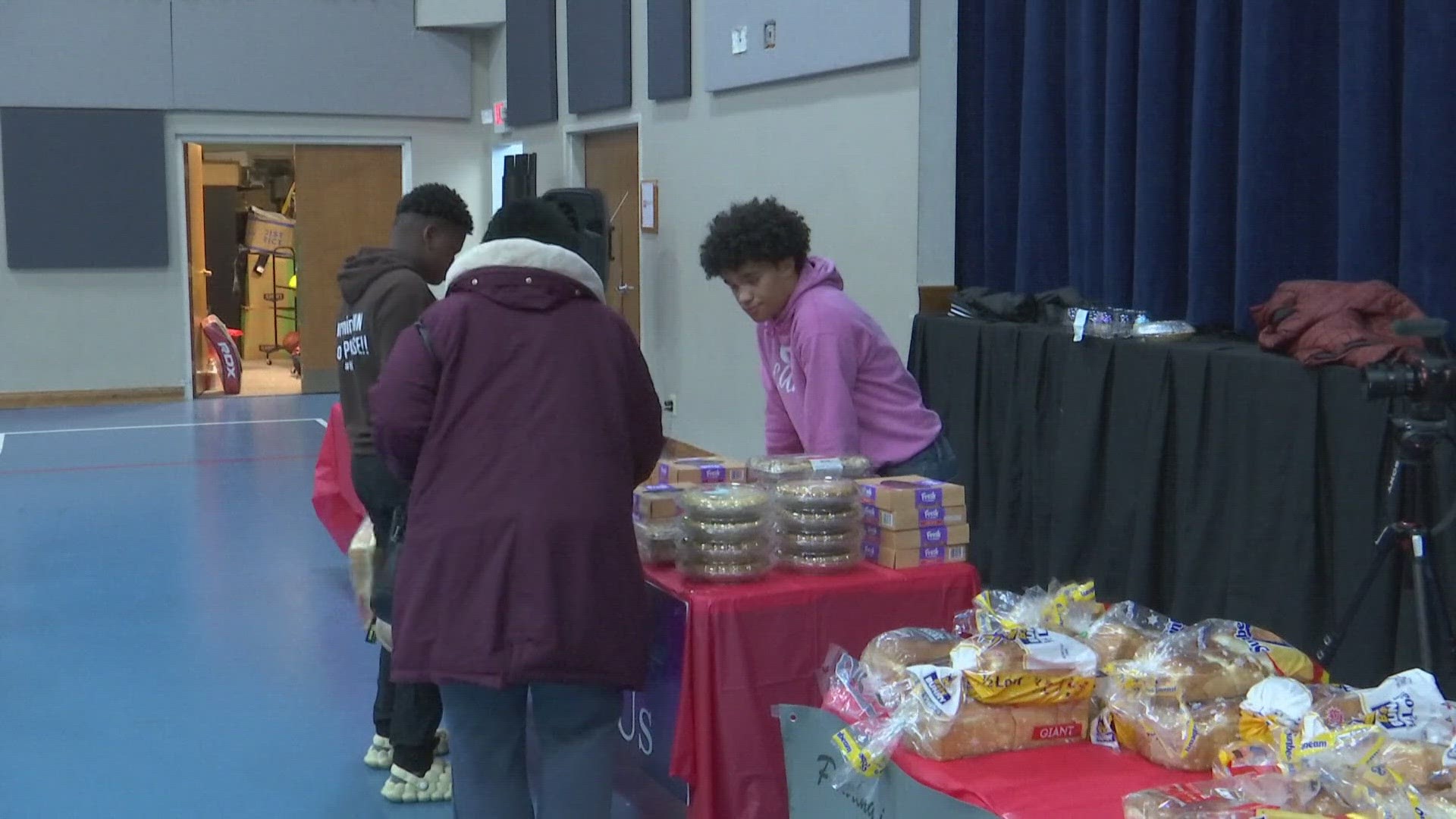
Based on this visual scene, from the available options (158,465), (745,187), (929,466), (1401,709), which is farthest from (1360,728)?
(158,465)

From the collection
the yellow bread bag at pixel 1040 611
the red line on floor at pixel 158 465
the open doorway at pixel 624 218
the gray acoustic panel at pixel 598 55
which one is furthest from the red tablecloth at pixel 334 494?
the gray acoustic panel at pixel 598 55

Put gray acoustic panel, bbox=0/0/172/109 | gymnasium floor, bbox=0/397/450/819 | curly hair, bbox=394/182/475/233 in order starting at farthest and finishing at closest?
gray acoustic panel, bbox=0/0/172/109 < gymnasium floor, bbox=0/397/450/819 < curly hair, bbox=394/182/475/233

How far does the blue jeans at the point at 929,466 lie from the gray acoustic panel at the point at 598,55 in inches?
216

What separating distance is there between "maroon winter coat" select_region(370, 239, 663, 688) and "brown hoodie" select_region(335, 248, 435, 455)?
2.22 ft

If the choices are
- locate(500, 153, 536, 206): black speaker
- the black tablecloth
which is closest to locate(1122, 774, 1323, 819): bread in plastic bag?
the black tablecloth

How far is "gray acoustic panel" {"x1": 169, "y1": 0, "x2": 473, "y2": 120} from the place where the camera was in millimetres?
9812

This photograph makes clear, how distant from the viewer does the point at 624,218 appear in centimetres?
844

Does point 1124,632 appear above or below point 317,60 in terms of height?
below

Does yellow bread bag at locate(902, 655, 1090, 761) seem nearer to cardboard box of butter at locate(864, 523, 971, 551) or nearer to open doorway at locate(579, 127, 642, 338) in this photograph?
cardboard box of butter at locate(864, 523, 971, 551)

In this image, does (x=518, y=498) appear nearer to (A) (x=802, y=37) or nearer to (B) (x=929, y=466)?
(B) (x=929, y=466)

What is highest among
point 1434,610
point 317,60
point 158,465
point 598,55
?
point 317,60

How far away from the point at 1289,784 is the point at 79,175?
31.6 ft

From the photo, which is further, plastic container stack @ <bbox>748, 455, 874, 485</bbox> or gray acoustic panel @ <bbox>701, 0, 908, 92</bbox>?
gray acoustic panel @ <bbox>701, 0, 908, 92</bbox>

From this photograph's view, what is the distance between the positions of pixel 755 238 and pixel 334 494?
258 cm
